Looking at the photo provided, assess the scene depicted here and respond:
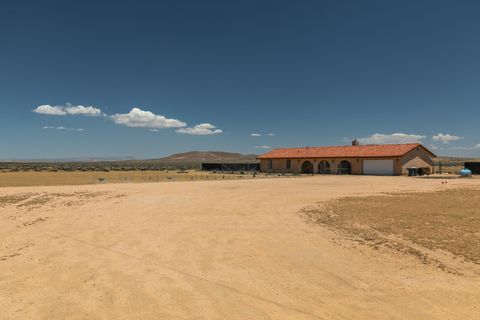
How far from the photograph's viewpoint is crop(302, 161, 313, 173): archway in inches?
2102

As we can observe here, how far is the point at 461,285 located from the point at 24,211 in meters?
15.3

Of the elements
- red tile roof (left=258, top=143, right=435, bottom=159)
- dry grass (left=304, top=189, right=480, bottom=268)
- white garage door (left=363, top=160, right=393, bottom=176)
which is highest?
red tile roof (left=258, top=143, right=435, bottom=159)

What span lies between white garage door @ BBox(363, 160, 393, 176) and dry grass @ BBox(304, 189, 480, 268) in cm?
2715

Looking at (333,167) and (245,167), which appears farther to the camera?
(245,167)

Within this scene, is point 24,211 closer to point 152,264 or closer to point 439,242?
point 152,264

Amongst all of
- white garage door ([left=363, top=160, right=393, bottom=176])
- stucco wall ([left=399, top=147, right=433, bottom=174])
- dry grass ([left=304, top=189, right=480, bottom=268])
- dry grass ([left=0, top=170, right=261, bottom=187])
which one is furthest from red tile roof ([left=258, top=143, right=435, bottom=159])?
dry grass ([left=304, top=189, right=480, bottom=268])

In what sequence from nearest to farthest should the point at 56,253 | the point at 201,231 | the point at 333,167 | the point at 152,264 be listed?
the point at 152,264 → the point at 56,253 → the point at 201,231 → the point at 333,167

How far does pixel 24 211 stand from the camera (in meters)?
15.1

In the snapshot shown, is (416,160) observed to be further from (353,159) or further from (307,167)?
(307,167)

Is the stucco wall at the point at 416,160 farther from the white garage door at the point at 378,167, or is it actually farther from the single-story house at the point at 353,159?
the white garage door at the point at 378,167

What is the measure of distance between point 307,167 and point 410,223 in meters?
42.1

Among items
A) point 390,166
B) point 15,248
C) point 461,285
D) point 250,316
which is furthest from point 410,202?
point 390,166

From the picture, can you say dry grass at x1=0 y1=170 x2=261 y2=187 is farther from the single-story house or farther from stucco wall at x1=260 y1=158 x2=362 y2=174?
the single-story house

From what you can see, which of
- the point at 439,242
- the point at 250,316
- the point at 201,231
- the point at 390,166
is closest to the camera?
the point at 250,316
